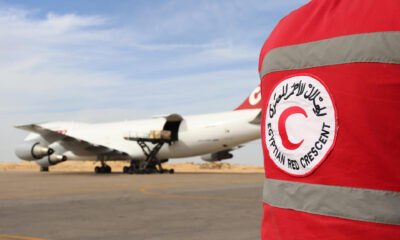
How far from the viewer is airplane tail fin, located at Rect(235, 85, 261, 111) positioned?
90.2ft

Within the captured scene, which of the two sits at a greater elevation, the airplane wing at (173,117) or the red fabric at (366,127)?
the airplane wing at (173,117)

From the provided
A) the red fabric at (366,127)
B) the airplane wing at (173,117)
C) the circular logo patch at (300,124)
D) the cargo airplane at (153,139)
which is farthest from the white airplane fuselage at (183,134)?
the red fabric at (366,127)

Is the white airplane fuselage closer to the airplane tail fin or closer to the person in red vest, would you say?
the airplane tail fin

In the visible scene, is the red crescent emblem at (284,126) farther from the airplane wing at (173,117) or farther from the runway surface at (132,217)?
the airplane wing at (173,117)

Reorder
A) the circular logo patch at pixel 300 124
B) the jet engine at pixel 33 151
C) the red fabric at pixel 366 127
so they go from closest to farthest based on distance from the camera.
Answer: the red fabric at pixel 366 127 → the circular logo patch at pixel 300 124 → the jet engine at pixel 33 151

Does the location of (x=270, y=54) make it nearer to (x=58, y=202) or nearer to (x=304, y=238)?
(x=304, y=238)

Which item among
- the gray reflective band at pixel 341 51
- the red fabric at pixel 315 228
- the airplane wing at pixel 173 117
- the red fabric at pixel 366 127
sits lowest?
the red fabric at pixel 315 228

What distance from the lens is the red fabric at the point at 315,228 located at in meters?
1.65

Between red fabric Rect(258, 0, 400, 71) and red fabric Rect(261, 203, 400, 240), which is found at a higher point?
red fabric Rect(258, 0, 400, 71)

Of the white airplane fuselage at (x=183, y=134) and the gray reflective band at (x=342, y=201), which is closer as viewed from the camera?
the gray reflective band at (x=342, y=201)

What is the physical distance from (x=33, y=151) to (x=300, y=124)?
31.9 m

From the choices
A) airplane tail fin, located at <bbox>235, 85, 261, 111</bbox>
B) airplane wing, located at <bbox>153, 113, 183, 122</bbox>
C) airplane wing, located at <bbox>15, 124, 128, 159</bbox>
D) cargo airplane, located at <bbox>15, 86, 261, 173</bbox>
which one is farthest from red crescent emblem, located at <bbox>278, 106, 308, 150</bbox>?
airplane wing, located at <bbox>15, 124, 128, 159</bbox>

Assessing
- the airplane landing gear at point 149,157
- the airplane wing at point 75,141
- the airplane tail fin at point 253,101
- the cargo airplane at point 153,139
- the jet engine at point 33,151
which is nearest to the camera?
the cargo airplane at point 153,139

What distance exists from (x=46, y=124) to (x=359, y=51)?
4165 centimetres
